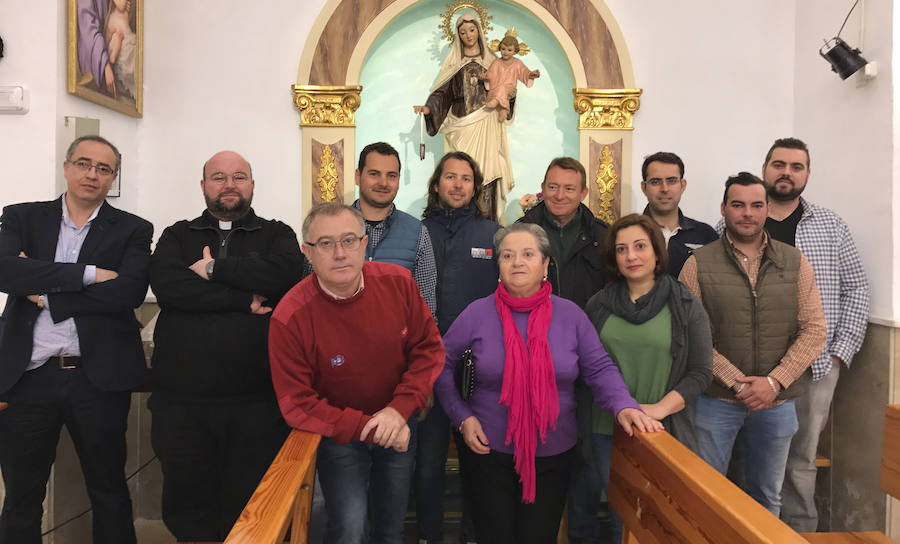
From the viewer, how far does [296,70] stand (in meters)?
3.84

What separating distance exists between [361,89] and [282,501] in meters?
3.02

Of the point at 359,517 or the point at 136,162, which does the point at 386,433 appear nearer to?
the point at 359,517

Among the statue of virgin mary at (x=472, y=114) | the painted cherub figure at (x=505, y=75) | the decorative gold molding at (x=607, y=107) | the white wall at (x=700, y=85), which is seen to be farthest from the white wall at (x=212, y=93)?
the white wall at (x=700, y=85)

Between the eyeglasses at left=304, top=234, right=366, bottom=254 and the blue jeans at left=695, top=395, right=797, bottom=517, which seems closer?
the eyeglasses at left=304, top=234, right=366, bottom=254

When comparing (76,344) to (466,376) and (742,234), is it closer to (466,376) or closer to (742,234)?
(466,376)

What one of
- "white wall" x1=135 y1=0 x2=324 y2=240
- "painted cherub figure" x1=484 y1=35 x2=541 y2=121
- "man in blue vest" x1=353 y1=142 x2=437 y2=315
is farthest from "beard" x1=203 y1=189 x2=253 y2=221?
"painted cherub figure" x1=484 y1=35 x2=541 y2=121

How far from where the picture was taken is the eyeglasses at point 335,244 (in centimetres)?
171

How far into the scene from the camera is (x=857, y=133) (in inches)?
122

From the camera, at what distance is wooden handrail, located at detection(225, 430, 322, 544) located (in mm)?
1147

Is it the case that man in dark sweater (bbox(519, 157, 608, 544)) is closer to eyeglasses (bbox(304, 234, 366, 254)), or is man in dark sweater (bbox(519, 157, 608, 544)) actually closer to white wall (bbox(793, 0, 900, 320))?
eyeglasses (bbox(304, 234, 366, 254))

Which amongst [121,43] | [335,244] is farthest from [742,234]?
[121,43]

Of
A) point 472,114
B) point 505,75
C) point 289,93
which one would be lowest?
point 472,114

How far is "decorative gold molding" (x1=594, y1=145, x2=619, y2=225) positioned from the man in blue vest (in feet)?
5.79

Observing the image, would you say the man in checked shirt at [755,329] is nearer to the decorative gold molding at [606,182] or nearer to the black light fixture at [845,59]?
the black light fixture at [845,59]
